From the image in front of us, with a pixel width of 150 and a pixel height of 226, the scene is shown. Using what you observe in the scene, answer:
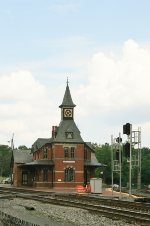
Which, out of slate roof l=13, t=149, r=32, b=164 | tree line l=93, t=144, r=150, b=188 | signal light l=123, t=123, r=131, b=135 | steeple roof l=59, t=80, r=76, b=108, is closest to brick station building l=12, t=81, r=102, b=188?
steeple roof l=59, t=80, r=76, b=108

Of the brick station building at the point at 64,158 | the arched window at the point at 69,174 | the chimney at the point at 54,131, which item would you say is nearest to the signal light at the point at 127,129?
the brick station building at the point at 64,158

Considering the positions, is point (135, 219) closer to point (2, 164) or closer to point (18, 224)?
point (18, 224)

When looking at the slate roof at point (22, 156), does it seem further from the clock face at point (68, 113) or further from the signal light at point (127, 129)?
the signal light at point (127, 129)

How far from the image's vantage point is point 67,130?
72375mm

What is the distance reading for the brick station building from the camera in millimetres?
70938

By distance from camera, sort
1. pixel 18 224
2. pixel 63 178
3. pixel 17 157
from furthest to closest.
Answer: pixel 17 157
pixel 63 178
pixel 18 224

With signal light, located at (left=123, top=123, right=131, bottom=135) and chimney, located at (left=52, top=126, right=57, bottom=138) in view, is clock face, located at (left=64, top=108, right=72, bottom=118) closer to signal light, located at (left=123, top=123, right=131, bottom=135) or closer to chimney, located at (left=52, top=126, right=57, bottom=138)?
chimney, located at (left=52, top=126, right=57, bottom=138)

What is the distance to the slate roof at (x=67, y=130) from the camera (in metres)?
71.5

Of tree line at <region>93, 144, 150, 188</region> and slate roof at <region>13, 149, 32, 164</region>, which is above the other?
slate roof at <region>13, 149, 32, 164</region>

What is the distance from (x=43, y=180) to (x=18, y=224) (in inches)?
2452

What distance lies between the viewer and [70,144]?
234 ft

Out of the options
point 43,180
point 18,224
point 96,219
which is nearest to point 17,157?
point 43,180

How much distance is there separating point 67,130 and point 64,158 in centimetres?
422

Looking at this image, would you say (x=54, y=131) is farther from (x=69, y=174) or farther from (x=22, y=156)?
(x=22, y=156)
